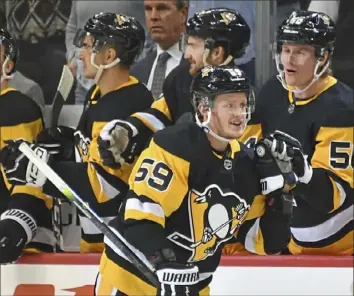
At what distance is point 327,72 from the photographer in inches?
88.5

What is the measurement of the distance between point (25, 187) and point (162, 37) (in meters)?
0.62

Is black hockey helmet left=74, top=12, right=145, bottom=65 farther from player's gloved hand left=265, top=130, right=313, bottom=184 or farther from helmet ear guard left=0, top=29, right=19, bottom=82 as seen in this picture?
player's gloved hand left=265, top=130, right=313, bottom=184

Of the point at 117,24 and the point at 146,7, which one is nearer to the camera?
the point at 117,24

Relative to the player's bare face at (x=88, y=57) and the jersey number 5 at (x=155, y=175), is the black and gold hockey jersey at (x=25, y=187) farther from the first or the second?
the jersey number 5 at (x=155, y=175)

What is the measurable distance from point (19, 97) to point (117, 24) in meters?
0.32

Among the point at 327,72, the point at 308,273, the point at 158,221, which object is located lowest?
the point at 308,273

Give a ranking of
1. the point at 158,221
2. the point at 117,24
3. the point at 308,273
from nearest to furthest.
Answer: the point at 158,221, the point at 308,273, the point at 117,24

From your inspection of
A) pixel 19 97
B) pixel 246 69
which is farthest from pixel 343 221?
pixel 19 97

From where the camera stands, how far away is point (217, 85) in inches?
72.5

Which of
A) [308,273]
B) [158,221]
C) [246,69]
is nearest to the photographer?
[158,221]

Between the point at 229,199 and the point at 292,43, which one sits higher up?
the point at 292,43

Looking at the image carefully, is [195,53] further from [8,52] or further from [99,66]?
[8,52]

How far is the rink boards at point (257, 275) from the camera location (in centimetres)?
211

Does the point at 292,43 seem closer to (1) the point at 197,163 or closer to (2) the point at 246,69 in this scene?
(2) the point at 246,69
